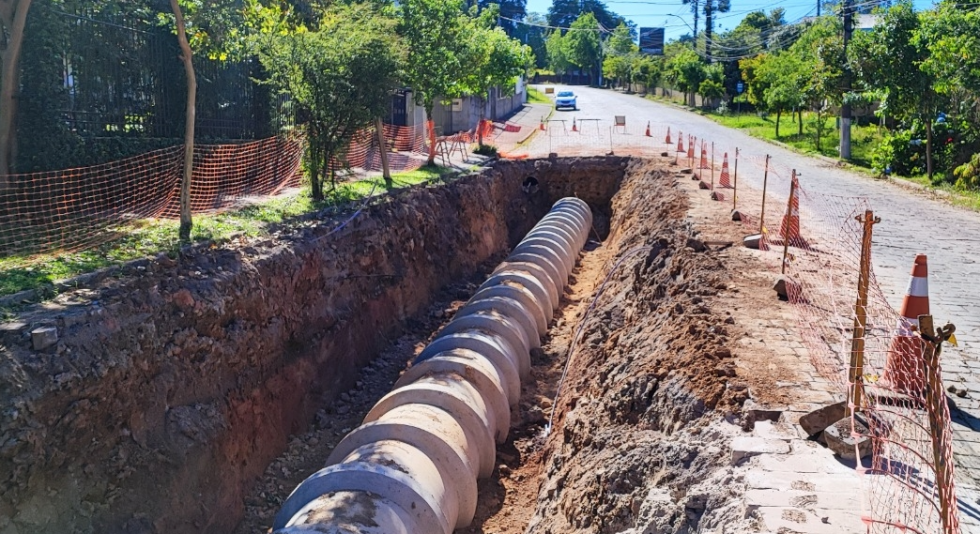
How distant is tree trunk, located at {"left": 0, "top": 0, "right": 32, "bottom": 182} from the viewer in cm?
955

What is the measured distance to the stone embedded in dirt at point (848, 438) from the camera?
498cm

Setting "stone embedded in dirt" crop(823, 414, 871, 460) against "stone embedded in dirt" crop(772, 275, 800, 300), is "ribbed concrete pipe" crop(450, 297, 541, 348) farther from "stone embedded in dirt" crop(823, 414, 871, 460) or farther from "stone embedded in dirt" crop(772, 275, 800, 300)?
"stone embedded in dirt" crop(823, 414, 871, 460)

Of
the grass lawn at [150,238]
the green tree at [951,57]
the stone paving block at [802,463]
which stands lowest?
the stone paving block at [802,463]

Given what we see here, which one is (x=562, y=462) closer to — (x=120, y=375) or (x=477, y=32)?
(x=120, y=375)

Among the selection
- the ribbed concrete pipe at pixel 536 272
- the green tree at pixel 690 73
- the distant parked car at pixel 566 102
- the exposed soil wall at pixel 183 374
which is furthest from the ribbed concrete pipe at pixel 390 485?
the green tree at pixel 690 73

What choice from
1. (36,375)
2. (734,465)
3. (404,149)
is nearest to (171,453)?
(36,375)

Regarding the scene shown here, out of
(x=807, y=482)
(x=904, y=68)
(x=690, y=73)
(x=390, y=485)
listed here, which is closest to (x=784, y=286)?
(x=807, y=482)

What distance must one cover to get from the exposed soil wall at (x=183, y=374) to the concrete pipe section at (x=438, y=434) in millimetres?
1475

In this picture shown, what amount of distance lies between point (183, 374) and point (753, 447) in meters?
5.72

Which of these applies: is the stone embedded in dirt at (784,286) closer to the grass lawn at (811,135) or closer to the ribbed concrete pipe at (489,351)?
the ribbed concrete pipe at (489,351)

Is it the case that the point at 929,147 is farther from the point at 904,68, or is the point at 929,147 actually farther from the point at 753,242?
the point at 753,242

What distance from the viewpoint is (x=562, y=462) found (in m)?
8.05

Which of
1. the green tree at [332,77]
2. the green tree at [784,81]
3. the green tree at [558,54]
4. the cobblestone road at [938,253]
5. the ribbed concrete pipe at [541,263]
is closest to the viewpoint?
the cobblestone road at [938,253]

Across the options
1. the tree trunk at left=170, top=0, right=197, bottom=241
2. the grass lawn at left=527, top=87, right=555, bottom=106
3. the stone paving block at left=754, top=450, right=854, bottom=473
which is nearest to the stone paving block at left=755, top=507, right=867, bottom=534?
the stone paving block at left=754, top=450, right=854, bottom=473
